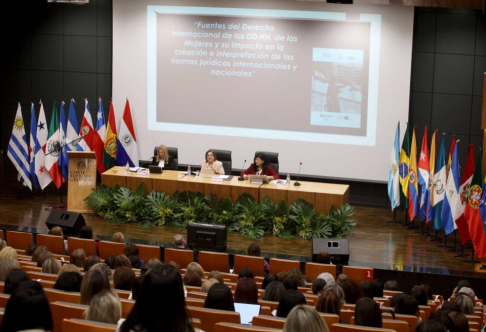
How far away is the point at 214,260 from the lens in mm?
7680

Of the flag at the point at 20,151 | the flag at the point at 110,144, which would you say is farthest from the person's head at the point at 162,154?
the flag at the point at 20,151

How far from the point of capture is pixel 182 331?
7.93 feet

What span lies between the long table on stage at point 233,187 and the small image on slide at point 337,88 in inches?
70.3

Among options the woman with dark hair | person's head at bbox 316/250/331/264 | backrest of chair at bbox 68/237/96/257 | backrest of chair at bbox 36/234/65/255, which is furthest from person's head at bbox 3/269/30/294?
person's head at bbox 316/250/331/264

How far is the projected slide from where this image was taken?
11977mm

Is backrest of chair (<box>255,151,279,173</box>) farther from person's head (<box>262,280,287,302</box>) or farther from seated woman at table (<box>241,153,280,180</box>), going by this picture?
person's head (<box>262,280,287,302</box>)

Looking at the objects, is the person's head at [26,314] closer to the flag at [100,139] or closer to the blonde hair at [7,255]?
the blonde hair at [7,255]

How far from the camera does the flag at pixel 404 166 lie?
1095 centimetres

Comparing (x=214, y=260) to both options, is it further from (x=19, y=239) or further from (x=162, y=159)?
(x=162, y=159)

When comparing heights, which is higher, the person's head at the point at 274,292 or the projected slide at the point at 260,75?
the projected slide at the point at 260,75

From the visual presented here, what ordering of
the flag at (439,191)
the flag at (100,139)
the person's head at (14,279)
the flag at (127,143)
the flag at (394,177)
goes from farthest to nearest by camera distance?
the flag at (127,143), the flag at (100,139), the flag at (394,177), the flag at (439,191), the person's head at (14,279)

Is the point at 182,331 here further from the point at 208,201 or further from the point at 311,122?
the point at 311,122

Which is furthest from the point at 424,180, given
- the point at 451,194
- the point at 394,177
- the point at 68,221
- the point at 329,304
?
the point at 329,304

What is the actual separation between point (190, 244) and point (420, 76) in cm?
549
